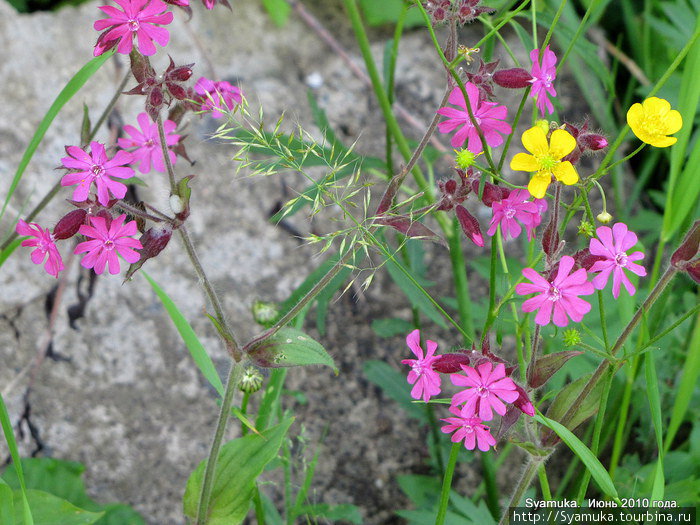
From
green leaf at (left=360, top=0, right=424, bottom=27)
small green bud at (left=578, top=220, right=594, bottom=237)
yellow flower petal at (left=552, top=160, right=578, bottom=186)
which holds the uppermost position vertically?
green leaf at (left=360, top=0, right=424, bottom=27)

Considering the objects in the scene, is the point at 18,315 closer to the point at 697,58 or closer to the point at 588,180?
the point at 588,180

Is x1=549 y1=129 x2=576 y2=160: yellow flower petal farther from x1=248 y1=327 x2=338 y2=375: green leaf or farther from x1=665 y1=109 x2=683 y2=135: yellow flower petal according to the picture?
x1=248 y1=327 x2=338 y2=375: green leaf

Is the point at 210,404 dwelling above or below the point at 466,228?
below

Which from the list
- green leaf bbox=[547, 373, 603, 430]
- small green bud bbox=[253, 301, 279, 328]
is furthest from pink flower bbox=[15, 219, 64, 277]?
green leaf bbox=[547, 373, 603, 430]

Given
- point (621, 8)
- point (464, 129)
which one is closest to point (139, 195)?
point (464, 129)

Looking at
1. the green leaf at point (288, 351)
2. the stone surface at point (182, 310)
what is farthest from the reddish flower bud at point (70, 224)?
the stone surface at point (182, 310)

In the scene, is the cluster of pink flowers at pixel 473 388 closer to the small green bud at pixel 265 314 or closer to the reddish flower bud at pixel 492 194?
the reddish flower bud at pixel 492 194
